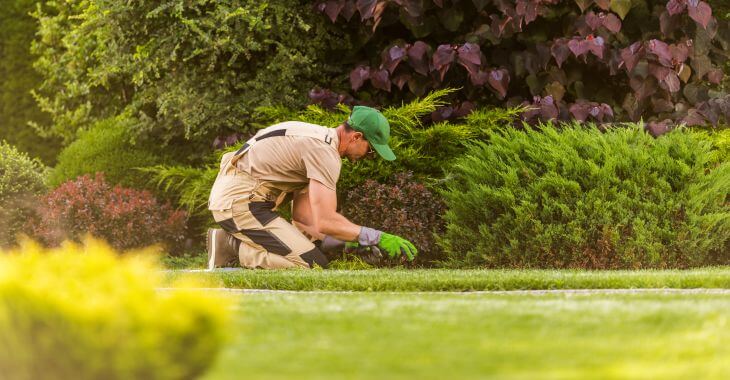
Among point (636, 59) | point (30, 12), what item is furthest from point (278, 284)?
point (30, 12)

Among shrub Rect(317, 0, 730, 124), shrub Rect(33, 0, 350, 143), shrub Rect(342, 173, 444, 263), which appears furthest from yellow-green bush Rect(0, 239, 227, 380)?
shrub Rect(33, 0, 350, 143)

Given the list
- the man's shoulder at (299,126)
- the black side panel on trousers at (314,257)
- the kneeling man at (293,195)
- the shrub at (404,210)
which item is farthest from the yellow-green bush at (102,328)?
→ the shrub at (404,210)

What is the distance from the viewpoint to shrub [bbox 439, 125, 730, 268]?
351 inches

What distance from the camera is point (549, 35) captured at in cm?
1098

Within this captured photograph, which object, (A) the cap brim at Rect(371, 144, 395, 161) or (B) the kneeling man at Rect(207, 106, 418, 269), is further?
(A) the cap brim at Rect(371, 144, 395, 161)

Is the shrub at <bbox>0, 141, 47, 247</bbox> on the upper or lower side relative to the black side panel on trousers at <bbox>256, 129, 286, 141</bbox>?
lower

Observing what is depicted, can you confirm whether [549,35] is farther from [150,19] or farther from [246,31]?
[150,19]

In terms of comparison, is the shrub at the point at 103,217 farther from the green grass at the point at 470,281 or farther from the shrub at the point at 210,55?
the green grass at the point at 470,281

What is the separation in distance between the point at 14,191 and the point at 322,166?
487cm

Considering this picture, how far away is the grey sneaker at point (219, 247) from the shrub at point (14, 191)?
3.34 m

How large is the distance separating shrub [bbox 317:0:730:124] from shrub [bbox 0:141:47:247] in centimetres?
380

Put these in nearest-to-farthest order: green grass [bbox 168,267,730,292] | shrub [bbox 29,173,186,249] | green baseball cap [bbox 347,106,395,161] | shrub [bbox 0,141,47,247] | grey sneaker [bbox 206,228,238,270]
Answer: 1. green grass [bbox 168,267,730,292]
2. green baseball cap [bbox 347,106,395,161]
3. grey sneaker [bbox 206,228,238,270]
4. shrub [bbox 29,173,186,249]
5. shrub [bbox 0,141,47,247]

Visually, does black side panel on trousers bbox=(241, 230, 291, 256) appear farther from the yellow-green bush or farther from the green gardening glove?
the yellow-green bush

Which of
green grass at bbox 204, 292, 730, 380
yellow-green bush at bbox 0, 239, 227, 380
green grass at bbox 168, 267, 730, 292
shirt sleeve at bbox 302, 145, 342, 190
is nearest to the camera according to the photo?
yellow-green bush at bbox 0, 239, 227, 380
